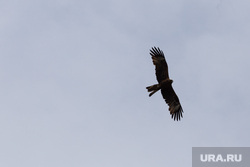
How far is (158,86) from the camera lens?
46906 mm

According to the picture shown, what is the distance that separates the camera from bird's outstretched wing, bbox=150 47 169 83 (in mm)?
46625

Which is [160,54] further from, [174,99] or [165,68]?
[174,99]

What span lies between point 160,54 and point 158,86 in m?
2.94

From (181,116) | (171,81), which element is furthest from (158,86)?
(181,116)

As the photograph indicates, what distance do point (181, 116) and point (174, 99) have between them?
1.77 m

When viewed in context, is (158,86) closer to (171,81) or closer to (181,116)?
(171,81)

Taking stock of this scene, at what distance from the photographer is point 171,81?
154 feet

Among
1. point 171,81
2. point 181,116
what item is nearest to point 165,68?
point 171,81

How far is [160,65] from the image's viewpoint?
46.7 metres

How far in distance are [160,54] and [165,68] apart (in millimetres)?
1370

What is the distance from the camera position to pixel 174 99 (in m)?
48.9

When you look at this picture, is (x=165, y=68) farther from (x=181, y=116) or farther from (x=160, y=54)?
(x=181, y=116)

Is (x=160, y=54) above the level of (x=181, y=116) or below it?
above

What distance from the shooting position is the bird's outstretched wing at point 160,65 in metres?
46.6
